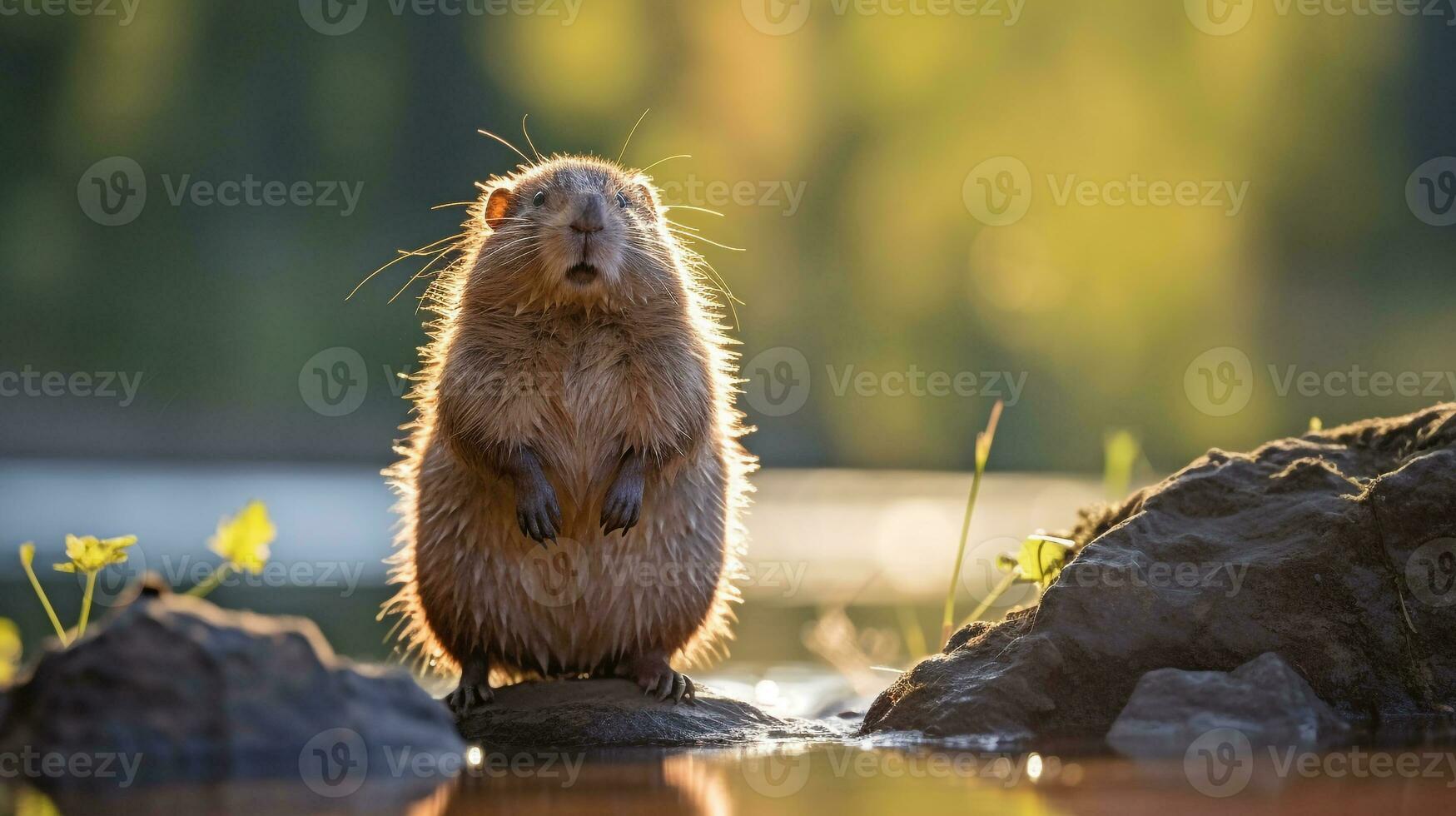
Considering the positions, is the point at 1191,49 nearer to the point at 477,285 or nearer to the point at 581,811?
the point at 477,285

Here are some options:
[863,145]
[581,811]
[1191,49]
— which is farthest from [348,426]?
[581,811]

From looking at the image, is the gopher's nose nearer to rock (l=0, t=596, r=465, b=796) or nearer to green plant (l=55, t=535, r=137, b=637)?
green plant (l=55, t=535, r=137, b=637)

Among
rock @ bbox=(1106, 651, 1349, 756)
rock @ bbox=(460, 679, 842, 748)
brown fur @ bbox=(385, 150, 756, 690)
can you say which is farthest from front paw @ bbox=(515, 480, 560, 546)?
rock @ bbox=(1106, 651, 1349, 756)

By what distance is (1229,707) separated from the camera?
3334 mm

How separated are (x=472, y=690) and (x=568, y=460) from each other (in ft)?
2.40

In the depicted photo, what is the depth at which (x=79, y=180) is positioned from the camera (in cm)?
1592

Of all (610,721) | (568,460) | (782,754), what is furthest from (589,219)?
(782,754)

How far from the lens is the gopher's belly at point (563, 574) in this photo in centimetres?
434

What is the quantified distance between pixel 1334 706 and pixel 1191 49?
1223 cm

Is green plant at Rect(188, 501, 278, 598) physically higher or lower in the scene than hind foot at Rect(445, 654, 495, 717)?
higher

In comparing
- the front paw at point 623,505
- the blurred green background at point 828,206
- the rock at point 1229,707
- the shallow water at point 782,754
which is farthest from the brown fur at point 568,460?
the blurred green background at point 828,206

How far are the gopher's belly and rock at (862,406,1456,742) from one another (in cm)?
88

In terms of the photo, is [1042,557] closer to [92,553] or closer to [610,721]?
[610,721]

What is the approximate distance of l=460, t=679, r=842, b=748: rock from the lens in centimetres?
377
